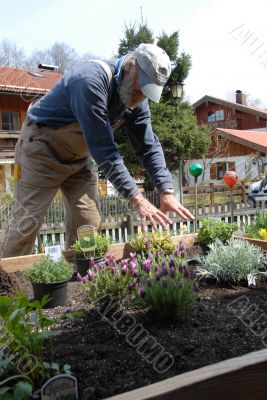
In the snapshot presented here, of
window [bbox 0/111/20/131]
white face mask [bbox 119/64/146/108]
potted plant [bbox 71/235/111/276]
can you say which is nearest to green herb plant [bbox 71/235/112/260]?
potted plant [bbox 71/235/111/276]

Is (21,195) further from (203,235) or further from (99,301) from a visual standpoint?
(203,235)

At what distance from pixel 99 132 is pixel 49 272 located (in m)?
0.86

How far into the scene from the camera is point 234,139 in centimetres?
2456

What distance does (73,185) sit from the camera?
3363 mm

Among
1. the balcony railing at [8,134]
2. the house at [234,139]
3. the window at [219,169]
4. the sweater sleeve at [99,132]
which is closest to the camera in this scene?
the sweater sleeve at [99,132]

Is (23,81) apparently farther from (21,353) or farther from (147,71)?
(21,353)

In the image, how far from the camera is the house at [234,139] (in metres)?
23.9

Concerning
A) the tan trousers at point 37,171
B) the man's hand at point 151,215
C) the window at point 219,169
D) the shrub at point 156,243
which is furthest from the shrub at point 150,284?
the window at point 219,169

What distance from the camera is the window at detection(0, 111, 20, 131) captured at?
21.4m

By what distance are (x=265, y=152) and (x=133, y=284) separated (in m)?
22.7

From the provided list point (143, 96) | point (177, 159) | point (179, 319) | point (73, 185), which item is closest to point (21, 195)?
point (73, 185)

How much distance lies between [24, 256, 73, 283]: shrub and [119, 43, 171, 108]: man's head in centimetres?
110

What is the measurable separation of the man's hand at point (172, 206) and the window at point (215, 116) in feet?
93.6

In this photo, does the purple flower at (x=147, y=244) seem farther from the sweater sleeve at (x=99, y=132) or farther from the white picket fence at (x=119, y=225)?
the white picket fence at (x=119, y=225)
